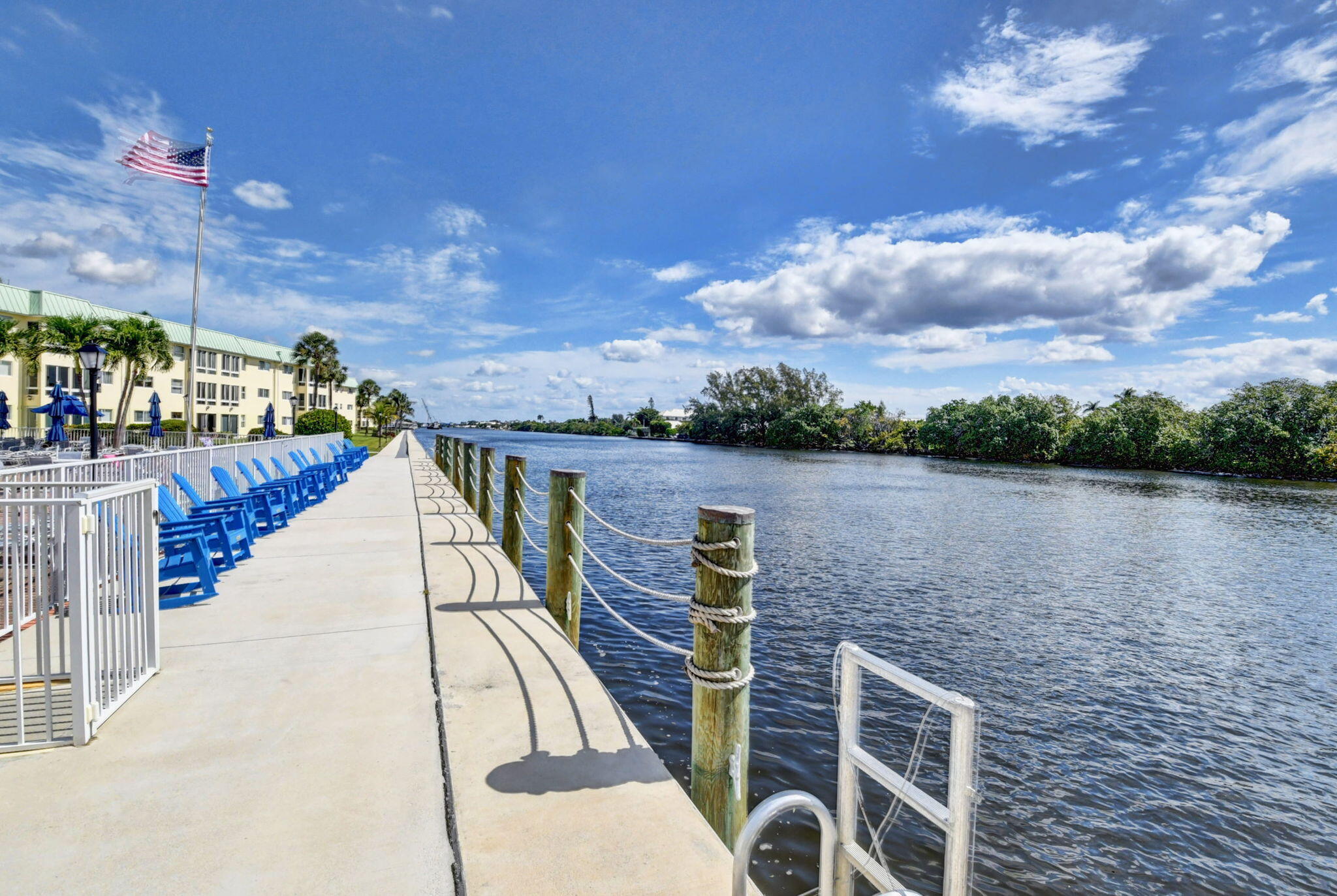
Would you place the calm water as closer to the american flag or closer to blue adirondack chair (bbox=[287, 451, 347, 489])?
blue adirondack chair (bbox=[287, 451, 347, 489])

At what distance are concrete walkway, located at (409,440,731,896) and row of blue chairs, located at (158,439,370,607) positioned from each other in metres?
2.66

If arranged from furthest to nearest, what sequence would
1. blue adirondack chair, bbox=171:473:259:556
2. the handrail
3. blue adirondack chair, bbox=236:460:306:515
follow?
blue adirondack chair, bbox=236:460:306:515 → blue adirondack chair, bbox=171:473:259:556 → the handrail

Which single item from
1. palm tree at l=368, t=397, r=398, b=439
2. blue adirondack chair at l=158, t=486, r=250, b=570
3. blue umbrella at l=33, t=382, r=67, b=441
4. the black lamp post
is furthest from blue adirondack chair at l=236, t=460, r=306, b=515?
palm tree at l=368, t=397, r=398, b=439

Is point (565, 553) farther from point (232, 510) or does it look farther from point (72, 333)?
point (72, 333)

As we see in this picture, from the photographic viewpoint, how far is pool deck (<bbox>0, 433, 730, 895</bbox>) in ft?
8.44

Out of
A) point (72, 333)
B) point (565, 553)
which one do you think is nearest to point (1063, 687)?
point (565, 553)

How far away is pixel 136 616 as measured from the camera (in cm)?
419

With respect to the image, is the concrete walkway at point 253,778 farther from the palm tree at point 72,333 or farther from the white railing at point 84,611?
the palm tree at point 72,333

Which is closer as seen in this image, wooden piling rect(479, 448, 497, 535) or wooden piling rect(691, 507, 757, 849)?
wooden piling rect(691, 507, 757, 849)

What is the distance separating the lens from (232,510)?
296 inches

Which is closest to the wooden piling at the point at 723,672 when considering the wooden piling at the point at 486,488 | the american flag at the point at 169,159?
the wooden piling at the point at 486,488

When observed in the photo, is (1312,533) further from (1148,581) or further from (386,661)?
(386,661)

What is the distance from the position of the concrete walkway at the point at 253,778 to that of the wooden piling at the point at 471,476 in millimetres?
7676

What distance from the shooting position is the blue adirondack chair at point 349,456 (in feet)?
75.2
